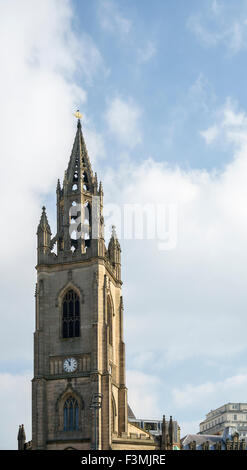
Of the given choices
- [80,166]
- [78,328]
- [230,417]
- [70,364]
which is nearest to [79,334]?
[78,328]

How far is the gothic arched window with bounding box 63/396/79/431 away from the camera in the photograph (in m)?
85.7

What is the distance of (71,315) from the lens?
90000mm

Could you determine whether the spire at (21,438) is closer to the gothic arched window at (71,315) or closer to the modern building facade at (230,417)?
the gothic arched window at (71,315)

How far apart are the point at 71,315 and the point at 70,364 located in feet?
18.3

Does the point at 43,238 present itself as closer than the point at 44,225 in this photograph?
Yes

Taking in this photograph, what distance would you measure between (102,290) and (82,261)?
414 centimetres

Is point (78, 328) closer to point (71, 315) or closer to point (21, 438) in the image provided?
point (71, 315)

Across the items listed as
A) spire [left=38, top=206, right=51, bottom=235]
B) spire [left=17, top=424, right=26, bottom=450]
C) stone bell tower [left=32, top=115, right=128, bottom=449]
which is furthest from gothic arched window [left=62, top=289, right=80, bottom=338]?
spire [left=17, top=424, right=26, bottom=450]

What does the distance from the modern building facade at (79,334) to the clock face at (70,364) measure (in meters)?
0.11

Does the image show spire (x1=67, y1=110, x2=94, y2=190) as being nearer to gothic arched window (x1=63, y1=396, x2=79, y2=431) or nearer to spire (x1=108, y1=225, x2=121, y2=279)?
spire (x1=108, y1=225, x2=121, y2=279)
